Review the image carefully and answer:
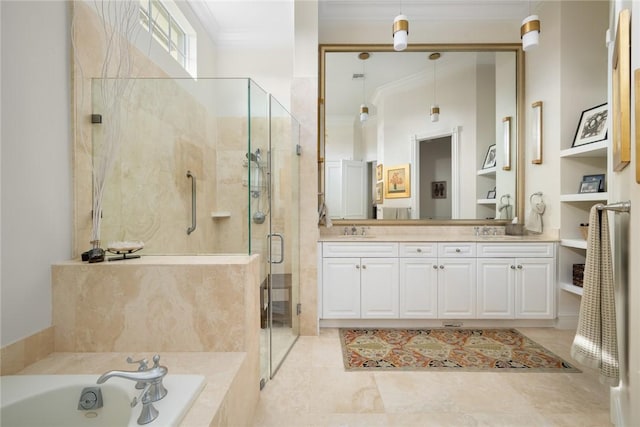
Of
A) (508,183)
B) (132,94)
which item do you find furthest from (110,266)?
(508,183)

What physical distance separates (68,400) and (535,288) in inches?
133

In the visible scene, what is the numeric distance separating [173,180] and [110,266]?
87 centimetres


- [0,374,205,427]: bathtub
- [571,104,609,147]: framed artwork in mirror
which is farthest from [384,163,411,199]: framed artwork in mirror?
[0,374,205,427]: bathtub

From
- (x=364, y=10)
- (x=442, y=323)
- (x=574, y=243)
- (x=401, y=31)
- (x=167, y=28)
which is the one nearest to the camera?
(x=401, y=31)

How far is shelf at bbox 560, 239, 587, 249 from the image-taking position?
2.55 metres

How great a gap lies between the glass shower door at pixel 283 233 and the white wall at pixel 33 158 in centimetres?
117

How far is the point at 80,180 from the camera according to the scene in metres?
1.61

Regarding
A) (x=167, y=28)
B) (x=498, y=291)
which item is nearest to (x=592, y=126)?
(x=498, y=291)

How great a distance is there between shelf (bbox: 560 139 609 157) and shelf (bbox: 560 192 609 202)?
0.37 m

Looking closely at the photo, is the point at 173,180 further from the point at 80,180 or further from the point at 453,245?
the point at 453,245

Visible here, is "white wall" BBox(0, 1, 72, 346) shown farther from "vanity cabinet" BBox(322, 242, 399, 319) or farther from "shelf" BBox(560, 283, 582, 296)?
"shelf" BBox(560, 283, 582, 296)

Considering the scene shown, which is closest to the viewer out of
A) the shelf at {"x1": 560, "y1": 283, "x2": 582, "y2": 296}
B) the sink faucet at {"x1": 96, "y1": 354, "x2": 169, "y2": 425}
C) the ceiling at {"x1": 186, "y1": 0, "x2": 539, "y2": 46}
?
the sink faucet at {"x1": 96, "y1": 354, "x2": 169, "y2": 425}

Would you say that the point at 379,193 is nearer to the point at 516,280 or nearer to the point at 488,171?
the point at 488,171

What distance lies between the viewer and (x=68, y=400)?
1.11m
